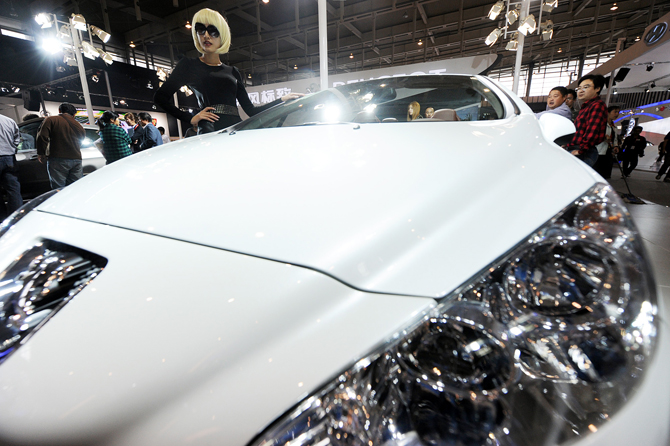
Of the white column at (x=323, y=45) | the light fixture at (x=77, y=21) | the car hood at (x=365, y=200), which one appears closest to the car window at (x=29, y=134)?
the light fixture at (x=77, y=21)

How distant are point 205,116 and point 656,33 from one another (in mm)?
9930

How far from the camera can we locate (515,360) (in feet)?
1.30

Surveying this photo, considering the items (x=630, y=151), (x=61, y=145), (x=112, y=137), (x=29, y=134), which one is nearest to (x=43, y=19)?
(x=29, y=134)

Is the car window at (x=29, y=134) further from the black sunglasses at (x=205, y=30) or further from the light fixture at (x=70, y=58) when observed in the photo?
the light fixture at (x=70, y=58)

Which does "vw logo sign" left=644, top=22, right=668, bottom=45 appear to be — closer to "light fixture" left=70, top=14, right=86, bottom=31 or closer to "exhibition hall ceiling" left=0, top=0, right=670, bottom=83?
"exhibition hall ceiling" left=0, top=0, right=670, bottom=83

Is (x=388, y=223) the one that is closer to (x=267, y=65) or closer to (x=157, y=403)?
(x=157, y=403)

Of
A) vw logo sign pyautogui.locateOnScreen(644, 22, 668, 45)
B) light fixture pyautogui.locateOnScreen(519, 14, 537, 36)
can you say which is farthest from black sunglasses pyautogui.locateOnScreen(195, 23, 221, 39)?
vw logo sign pyautogui.locateOnScreen(644, 22, 668, 45)

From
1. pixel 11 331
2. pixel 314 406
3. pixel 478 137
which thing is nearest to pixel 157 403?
pixel 314 406

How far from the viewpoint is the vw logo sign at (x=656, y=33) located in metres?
6.47

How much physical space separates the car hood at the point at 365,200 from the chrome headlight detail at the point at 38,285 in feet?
0.29

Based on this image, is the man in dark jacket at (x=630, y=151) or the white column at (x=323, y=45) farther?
the man in dark jacket at (x=630, y=151)

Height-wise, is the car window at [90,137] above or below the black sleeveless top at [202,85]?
below

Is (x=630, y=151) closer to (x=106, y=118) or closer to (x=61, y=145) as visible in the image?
(x=106, y=118)

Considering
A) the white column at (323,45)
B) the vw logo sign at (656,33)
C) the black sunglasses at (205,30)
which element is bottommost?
the black sunglasses at (205,30)
